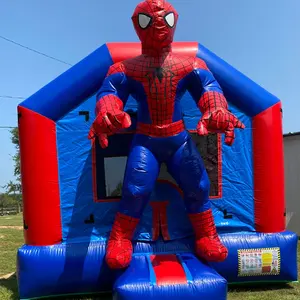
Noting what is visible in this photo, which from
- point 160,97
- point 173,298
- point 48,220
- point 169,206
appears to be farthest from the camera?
point 169,206

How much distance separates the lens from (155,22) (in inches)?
109

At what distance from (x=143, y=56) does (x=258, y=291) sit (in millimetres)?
2377

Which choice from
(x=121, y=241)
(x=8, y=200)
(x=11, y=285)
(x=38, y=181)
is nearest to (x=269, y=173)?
(x=121, y=241)

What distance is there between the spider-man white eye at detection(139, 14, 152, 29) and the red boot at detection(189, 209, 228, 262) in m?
1.62

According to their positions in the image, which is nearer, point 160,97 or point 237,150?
point 160,97

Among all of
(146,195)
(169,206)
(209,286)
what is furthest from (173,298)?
(169,206)

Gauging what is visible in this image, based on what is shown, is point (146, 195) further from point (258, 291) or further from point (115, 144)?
point (258, 291)

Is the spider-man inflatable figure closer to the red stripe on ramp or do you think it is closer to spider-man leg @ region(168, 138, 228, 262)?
spider-man leg @ region(168, 138, 228, 262)

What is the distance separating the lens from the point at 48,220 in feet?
10.9

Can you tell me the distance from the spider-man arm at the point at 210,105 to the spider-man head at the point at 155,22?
367 millimetres

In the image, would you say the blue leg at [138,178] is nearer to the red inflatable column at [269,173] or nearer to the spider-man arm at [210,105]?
the spider-man arm at [210,105]

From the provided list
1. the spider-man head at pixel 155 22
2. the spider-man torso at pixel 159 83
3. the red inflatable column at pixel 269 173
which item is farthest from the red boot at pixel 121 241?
the spider-man head at pixel 155 22

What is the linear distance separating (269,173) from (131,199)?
144 centimetres

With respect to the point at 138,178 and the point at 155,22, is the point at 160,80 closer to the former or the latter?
the point at 155,22
